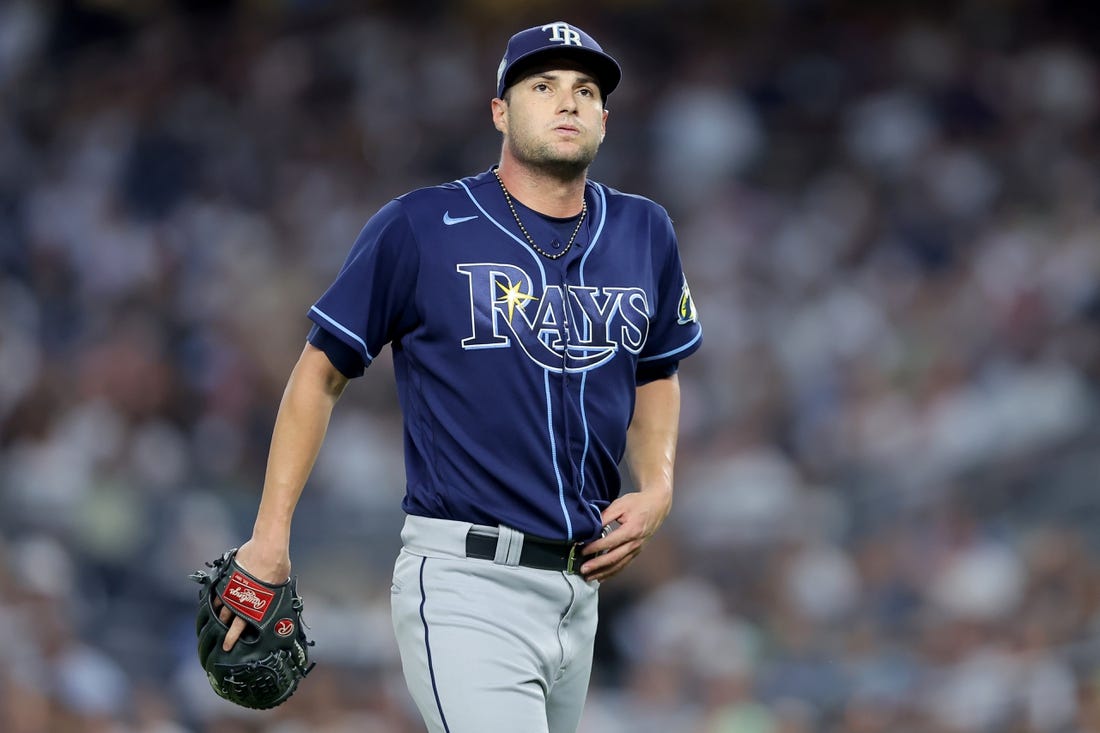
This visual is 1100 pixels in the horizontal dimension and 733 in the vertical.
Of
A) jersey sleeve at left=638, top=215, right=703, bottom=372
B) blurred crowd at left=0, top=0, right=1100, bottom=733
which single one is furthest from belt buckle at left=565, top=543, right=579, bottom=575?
blurred crowd at left=0, top=0, right=1100, bottom=733

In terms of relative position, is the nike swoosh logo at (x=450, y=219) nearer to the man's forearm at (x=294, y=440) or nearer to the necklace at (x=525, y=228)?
the necklace at (x=525, y=228)

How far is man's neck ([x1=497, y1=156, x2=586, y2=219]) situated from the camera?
10.7 ft

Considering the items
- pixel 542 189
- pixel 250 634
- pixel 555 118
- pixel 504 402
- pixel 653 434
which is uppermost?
pixel 555 118

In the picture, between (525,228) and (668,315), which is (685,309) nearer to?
(668,315)

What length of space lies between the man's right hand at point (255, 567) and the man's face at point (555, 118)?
1.01 m

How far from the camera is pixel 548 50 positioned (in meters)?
3.17

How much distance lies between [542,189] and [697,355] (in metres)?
5.37

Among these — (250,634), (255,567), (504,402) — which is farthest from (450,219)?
(250,634)

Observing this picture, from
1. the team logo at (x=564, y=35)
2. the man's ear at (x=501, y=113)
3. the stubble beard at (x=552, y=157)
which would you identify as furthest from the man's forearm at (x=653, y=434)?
the team logo at (x=564, y=35)

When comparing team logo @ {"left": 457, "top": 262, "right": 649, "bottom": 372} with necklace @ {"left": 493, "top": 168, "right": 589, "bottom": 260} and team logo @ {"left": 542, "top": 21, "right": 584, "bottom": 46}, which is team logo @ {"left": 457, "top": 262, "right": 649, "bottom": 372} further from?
team logo @ {"left": 542, "top": 21, "right": 584, "bottom": 46}

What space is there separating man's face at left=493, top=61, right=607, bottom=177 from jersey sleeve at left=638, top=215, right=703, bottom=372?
13.3 inches

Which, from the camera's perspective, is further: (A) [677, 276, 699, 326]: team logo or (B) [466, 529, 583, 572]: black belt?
(A) [677, 276, 699, 326]: team logo

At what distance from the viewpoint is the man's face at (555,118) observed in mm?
3168

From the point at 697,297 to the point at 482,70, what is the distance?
3135 mm
